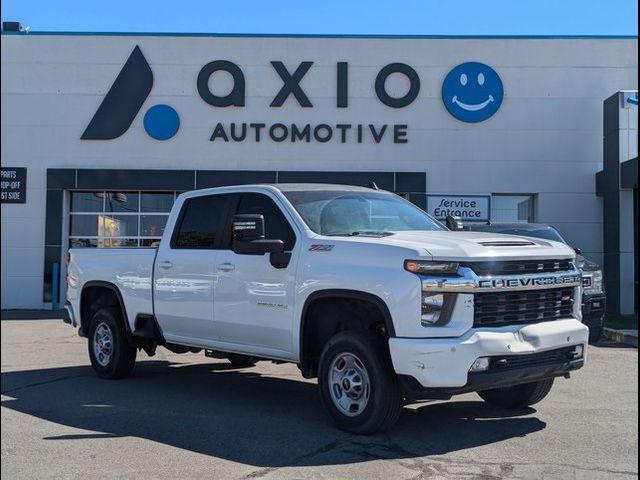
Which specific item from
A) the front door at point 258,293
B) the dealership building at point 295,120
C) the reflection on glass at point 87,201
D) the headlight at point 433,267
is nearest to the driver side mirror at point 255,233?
the front door at point 258,293

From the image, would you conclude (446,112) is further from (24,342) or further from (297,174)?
(24,342)

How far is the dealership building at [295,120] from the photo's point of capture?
1869 centimetres

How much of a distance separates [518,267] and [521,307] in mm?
324

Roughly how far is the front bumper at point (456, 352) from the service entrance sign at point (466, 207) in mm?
13191

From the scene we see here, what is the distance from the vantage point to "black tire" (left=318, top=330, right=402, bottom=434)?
542cm

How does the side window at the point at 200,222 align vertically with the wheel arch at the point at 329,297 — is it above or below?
above

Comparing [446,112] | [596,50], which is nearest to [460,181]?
[446,112]

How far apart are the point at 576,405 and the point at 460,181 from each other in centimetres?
1227

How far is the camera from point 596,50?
61.3 ft

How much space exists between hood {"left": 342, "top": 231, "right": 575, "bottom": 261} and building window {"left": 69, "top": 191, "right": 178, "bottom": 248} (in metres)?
14.3

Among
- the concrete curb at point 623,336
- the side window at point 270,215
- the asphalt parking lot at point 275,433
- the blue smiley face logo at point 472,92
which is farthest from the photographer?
the blue smiley face logo at point 472,92

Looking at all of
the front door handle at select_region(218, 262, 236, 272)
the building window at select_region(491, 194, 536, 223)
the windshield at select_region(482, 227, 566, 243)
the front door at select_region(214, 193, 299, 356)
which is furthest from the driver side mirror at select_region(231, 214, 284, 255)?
the building window at select_region(491, 194, 536, 223)

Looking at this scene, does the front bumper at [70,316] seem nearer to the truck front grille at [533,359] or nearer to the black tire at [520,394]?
the black tire at [520,394]

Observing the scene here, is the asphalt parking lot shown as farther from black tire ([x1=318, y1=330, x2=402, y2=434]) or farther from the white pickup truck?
the white pickup truck
